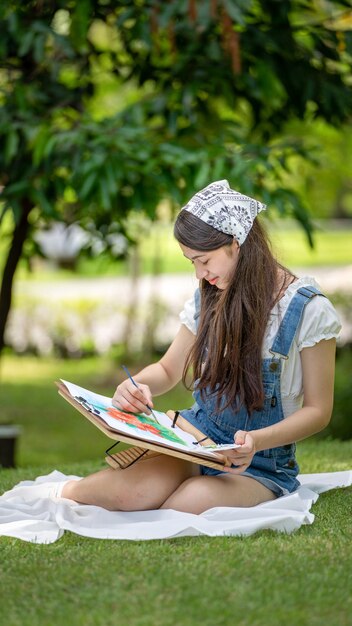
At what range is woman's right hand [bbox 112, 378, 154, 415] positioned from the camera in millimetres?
3529

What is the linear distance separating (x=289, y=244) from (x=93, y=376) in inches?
463

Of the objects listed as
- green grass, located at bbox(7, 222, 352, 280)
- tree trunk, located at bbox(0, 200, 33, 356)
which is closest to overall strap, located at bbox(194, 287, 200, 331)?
tree trunk, located at bbox(0, 200, 33, 356)

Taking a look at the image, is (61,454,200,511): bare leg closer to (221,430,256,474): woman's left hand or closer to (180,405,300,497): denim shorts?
(180,405,300,497): denim shorts

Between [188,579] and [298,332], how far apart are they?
1013 mm

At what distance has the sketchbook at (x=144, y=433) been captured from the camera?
3.19 metres

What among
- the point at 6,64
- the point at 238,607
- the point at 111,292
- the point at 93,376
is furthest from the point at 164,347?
the point at 238,607

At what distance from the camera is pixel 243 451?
10.6ft

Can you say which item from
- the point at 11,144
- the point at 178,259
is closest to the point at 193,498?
the point at 11,144

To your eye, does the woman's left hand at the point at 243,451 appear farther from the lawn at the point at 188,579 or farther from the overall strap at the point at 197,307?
the overall strap at the point at 197,307

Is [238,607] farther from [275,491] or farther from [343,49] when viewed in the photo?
[343,49]

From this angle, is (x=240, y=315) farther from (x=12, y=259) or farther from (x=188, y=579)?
(x=12, y=259)

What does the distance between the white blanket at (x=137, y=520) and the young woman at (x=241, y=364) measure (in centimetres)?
7

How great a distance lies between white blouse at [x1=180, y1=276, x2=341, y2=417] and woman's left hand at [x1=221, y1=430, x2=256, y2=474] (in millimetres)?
330

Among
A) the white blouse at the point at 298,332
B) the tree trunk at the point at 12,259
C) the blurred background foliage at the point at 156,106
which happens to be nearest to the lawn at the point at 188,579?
the white blouse at the point at 298,332
